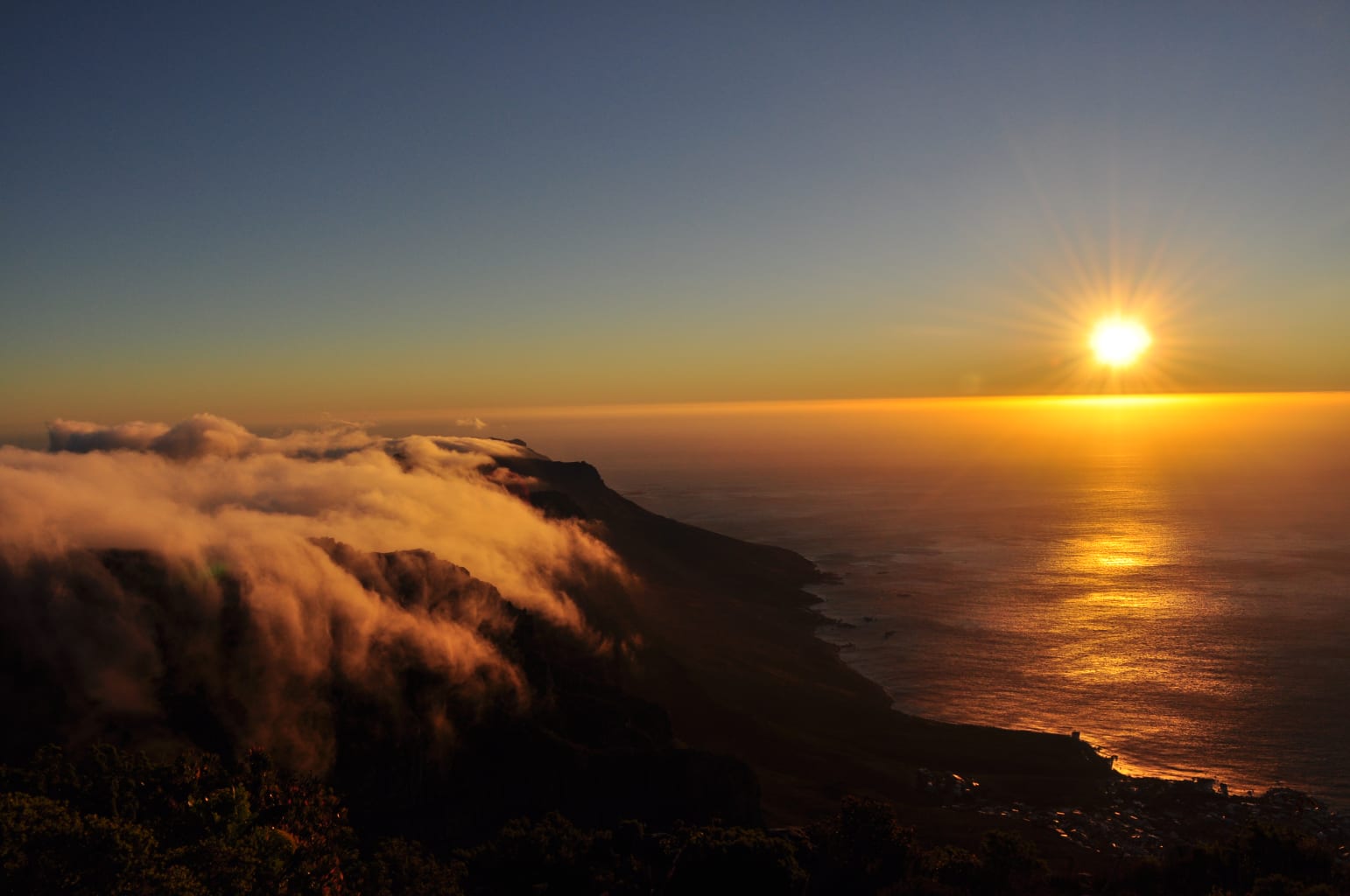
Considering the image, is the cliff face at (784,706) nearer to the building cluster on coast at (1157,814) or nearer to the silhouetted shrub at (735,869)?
the building cluster on coast at (1157,814)

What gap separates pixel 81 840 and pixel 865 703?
8214 cm

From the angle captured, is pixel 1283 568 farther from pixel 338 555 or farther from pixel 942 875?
pixel 338 555

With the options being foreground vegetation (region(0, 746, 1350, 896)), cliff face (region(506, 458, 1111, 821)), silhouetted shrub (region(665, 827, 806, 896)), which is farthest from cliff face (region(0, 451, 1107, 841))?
silhouetted shrub (region(665, 827, 806, 896))

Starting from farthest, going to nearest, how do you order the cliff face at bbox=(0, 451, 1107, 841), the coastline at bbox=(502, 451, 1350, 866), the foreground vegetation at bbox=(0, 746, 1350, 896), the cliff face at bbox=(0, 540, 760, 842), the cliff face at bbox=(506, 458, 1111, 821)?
the cliff face at bbox=(506, 458, 1111, 821)
the coastline at bbox=(502, 451, 1350, 866)
the cliff face at bbox=(0, 451, 1107, 841)
the cliff face at bbox=(0, 540, 760, 842)
the foreground vegetation at bbox=(0, 746, 1350, 896)

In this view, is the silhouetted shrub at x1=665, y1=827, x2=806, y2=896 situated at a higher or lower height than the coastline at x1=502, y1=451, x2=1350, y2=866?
higher

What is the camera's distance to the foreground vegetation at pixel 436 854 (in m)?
30.0

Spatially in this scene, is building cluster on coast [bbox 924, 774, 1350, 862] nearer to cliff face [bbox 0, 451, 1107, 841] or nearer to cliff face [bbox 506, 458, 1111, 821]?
cliff face [bbox 506, 458, 1111, 821]

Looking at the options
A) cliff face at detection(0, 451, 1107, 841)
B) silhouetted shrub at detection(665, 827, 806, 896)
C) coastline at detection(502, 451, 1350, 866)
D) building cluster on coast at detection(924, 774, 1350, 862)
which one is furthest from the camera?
coastline at detection(502, 451, 1350, 866)

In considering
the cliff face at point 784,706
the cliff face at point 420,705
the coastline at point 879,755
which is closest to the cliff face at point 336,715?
the cliff face at point 420,705

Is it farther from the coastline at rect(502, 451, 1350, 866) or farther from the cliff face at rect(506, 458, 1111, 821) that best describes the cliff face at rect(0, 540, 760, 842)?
the cliff face at rect(506, 458, 1111, 821)

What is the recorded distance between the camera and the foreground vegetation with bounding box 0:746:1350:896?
2995 cm

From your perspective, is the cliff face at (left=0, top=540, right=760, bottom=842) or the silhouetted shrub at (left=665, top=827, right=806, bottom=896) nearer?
the silhouetted shrub at (left=665, top=827, right=806, bottom=896)

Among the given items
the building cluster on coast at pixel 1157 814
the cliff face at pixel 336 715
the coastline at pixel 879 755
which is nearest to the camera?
the cliff face at pixel 336 715

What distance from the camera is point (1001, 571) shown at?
179m
